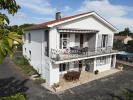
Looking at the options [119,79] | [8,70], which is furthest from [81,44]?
[8,70]

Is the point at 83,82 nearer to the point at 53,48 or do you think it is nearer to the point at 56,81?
the point at 56,81

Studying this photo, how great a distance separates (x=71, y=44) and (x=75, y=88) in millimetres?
6959

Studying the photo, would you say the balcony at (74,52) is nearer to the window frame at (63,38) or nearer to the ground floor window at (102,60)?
the window frame at (63,38)

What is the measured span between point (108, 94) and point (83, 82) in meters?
4.05

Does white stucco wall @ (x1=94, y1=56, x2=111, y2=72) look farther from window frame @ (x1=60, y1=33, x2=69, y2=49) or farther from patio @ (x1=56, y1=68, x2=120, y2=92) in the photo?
window frame @ (x1=60, y1=33, x2=69, y2=49)

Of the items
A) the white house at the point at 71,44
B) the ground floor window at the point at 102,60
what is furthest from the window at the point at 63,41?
the ground floor window at the point at 102,60

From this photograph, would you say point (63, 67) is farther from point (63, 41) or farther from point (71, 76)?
point (63, 41)

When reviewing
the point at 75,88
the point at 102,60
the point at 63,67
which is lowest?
the point at 75,88

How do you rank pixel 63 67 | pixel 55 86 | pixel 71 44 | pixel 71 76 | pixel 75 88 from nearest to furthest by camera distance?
pixel 55 86, pixel 75 88, pixel 71 76, pixel 63 67, pixel 71 44

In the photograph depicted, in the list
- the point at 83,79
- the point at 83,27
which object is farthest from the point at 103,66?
the point at 83,27

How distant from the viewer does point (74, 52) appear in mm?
20047

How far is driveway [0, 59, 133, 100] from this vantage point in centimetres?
1572

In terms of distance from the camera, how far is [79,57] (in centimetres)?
1927

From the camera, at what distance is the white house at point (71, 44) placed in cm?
1797
